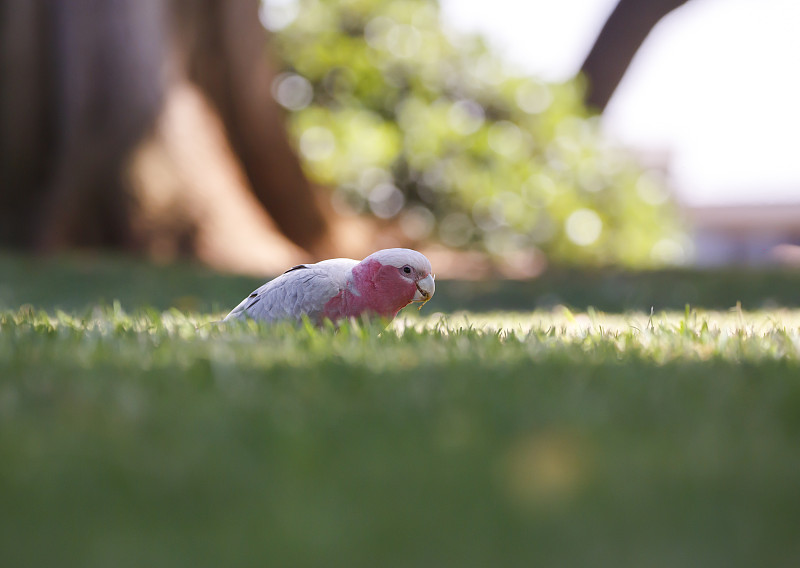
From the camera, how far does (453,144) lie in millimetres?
10406

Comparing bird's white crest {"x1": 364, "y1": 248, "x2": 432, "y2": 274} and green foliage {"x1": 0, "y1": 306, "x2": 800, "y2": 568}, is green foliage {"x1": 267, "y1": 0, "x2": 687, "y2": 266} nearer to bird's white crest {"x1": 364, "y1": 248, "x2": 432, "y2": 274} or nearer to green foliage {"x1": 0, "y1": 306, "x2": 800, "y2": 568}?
bird's white crest {"x1": 364, "y1": 248, "x2": 432, "y2": 274}

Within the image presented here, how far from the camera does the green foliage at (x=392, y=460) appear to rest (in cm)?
96

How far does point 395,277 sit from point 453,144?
8017 millimetres

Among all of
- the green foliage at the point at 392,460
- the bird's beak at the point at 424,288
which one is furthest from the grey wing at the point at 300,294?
the green foliage at the point at 392,460

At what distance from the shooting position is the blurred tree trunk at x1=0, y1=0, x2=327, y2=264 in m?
6.95

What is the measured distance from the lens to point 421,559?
941 mm

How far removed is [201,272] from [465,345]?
4.42 meters

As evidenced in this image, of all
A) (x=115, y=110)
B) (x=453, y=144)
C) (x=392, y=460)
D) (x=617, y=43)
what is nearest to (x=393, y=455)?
(x=392, y=460)

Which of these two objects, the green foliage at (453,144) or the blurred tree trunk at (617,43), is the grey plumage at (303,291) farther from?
the blurred tree trunk at (617,43)

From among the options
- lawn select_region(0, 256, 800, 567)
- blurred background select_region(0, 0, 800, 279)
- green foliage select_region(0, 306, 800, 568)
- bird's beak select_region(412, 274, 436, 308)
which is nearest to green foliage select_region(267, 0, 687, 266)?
blurred background select_region(0, 0, 800, 279)

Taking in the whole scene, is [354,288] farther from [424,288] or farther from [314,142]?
[314,142]

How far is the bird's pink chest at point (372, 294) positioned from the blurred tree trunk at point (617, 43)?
10354 millimetres

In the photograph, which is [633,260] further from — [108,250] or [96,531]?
[96,531]

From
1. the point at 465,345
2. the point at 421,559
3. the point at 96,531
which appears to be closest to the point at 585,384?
the point at 465,345
